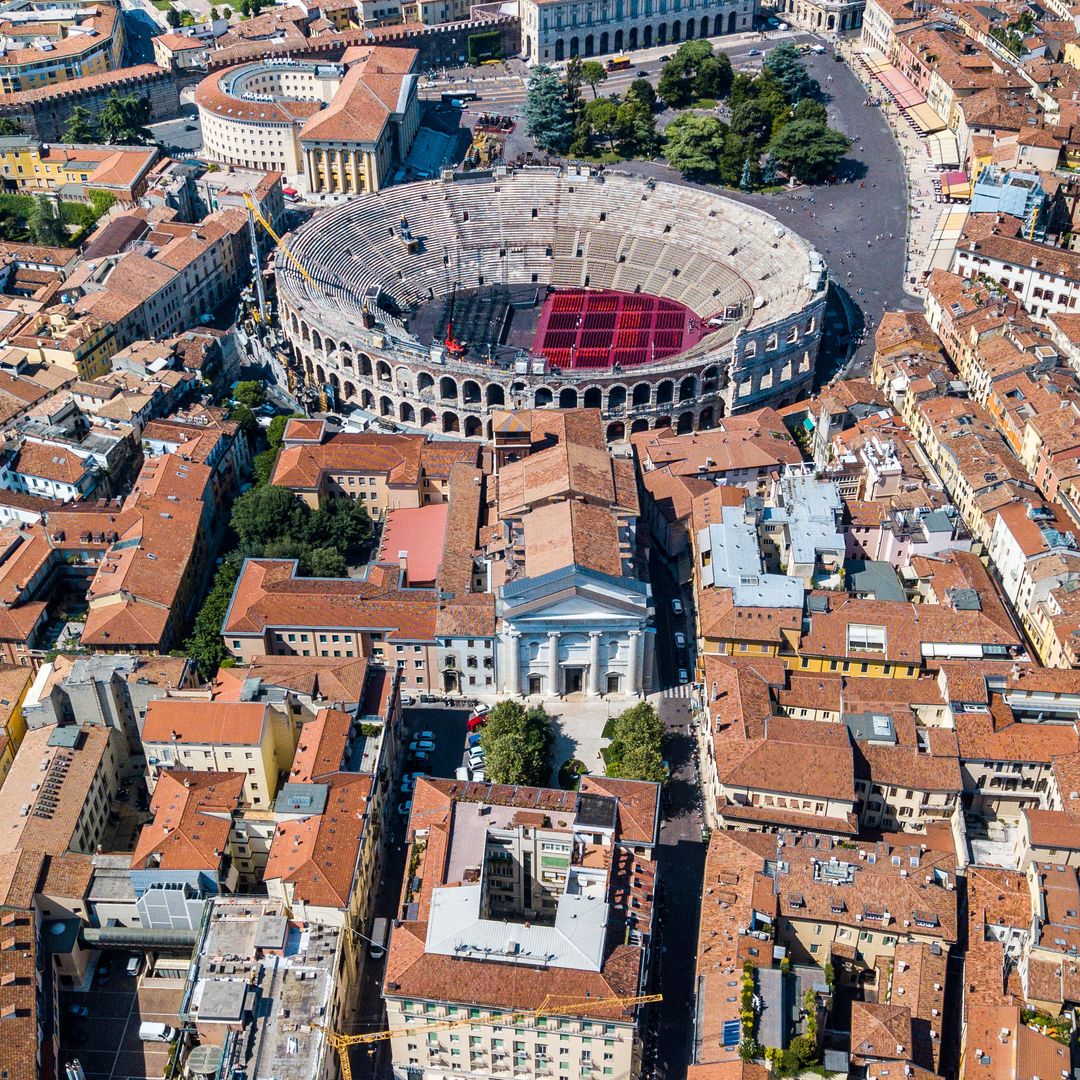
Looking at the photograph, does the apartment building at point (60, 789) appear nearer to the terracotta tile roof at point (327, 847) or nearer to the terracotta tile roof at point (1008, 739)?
the terracotta tile roof at point (327, 847)

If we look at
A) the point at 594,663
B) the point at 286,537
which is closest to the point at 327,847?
the point at 594,663

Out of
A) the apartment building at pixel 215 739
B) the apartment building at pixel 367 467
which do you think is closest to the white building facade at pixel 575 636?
the apartment building at pixel 215 739

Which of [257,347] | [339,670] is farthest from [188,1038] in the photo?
[257,347]

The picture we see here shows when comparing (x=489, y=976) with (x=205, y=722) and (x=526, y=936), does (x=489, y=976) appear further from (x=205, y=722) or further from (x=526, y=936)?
(x=205, y=722)

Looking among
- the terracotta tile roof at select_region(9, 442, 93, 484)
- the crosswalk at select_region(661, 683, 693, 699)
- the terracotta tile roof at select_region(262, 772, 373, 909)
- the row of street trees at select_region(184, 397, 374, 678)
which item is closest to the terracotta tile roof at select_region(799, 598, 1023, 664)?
the crosswalk at select_region(661, 683, 693, 699)

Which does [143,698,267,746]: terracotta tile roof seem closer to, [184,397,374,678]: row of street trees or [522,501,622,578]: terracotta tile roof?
[184,397,374,678]: row of street trees
